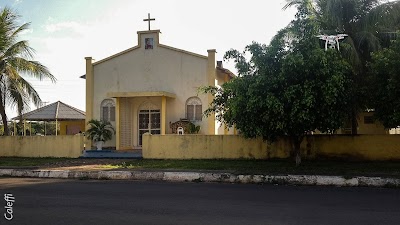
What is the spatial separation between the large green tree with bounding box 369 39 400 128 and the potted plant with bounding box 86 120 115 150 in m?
13.1

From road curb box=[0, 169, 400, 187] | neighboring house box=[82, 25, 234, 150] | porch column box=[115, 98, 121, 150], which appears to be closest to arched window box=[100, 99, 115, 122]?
neighboring house box=[82, 25, 234, 150]

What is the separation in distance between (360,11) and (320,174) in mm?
7680

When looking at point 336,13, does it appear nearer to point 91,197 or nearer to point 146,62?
point 146,62

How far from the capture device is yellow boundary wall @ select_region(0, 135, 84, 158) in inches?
760

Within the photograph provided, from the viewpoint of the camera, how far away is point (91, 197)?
27.6ft

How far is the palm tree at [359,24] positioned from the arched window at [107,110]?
11.0 meters

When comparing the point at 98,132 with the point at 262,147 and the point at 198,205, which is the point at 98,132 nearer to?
the point at 262,147

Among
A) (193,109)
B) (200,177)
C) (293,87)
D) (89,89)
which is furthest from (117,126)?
(293,87)

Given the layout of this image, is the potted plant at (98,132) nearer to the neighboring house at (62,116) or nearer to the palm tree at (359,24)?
the neighboring house at (62,116)

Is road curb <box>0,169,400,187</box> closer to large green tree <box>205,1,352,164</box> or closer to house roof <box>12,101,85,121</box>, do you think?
large green tree <box>205,1,352,164</box>

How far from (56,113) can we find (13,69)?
31.2 ft

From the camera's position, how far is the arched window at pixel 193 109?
69.3 ft

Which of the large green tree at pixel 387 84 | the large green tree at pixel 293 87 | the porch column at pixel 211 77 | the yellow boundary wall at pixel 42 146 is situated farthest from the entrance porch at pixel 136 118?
the large green tree at pixel 387 84

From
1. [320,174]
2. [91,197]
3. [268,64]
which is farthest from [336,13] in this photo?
[91,197]
